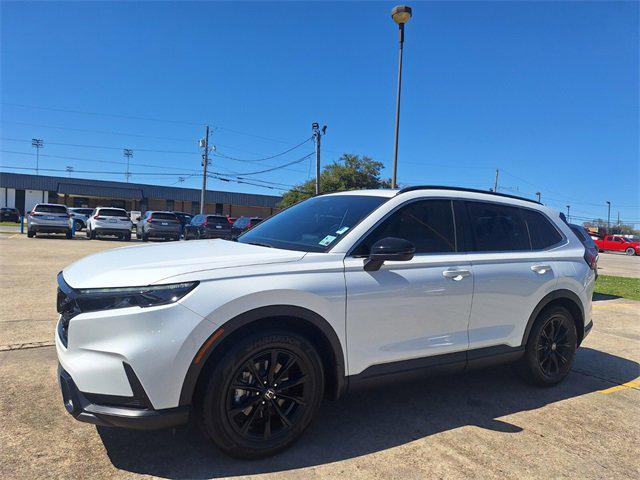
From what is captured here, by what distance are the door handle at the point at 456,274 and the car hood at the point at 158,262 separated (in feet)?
3.91

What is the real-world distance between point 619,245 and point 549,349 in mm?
45955

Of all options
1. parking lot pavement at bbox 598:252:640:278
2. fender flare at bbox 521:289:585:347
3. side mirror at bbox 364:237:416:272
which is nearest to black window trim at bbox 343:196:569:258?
side mirror at bbox 364:237:416:272

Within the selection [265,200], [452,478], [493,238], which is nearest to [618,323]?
[493,238]

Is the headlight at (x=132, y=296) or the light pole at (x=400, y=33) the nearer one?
the headlight at (x=132, y=296)

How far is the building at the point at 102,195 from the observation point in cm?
5901

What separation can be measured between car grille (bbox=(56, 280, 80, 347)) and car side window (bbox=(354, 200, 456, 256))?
6.38ft

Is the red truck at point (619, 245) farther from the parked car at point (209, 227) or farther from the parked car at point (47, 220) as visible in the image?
the parked car at point (47, 220)

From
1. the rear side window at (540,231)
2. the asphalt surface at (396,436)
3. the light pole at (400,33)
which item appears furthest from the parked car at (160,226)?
the rear side window at (540,231)

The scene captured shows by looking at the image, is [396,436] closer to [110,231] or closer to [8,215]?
[110,231]

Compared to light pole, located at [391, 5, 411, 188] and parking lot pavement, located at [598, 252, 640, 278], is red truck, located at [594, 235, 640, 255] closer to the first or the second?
parking lot pavement, located at [598, 252, 640, 278]

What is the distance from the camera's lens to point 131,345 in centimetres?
252

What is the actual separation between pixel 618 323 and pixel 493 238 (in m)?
5.22

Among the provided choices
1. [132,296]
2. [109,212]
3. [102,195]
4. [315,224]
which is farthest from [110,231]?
[102,195]

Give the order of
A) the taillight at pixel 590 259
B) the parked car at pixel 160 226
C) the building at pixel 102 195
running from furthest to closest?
the building at pixel 102 195 → the parked car at pixel 160 226 → the taillight at pixel 590 259
